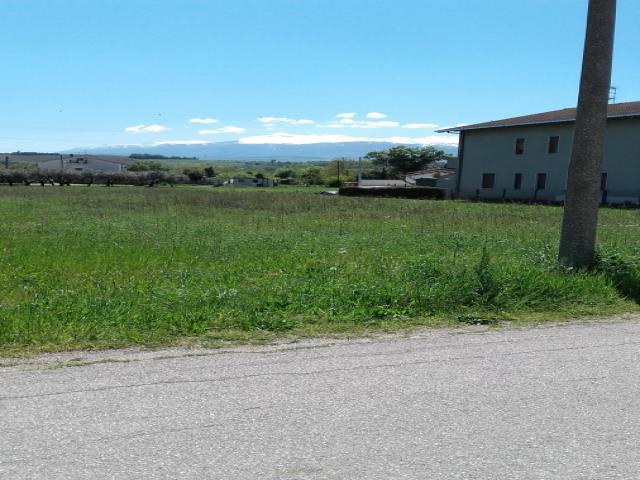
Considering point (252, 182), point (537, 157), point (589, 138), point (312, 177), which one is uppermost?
point (537, 157)

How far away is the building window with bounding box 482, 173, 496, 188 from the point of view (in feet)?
171

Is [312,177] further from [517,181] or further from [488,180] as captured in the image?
[517,181]

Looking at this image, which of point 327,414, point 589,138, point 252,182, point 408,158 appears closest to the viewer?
point 327,414

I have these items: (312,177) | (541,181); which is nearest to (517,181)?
(541,181)

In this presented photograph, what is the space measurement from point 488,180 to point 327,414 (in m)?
51.3

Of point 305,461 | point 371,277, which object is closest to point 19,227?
point 371,277

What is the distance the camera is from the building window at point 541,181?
47094mm

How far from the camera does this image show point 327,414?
12.8 ft

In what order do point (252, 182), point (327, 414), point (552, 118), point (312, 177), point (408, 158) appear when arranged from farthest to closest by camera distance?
point (408, 158)
point (312, 177)
point (252, 182)
point (552, 118)
point (327, 414)

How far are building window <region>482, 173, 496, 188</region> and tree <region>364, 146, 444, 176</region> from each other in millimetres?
63413

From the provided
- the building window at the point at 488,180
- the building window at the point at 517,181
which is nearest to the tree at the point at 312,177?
the building window at the point at 488,180

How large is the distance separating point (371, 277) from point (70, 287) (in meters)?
4.29

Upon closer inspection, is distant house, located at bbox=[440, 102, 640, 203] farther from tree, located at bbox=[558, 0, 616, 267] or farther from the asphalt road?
the asphalt road

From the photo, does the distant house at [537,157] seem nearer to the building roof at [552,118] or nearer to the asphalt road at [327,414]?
the building roof at [552,118]
